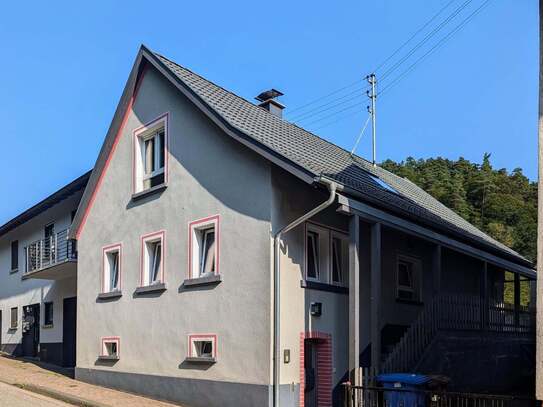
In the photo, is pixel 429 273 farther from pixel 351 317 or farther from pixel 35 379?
pixel 35 379

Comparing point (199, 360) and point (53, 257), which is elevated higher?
point (53, 257)

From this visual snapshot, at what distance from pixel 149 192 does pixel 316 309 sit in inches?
207

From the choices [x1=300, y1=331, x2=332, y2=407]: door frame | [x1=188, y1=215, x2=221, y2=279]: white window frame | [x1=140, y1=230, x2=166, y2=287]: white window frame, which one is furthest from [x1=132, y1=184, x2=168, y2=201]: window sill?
[x1=300, y1=331, x2=332, y2=407]: door frame

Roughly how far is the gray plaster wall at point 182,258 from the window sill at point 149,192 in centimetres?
15

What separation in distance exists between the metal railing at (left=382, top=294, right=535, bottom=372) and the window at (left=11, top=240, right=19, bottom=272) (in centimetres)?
1867

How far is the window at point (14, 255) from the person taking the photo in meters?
26.1

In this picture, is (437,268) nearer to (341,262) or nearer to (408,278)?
(341,262)

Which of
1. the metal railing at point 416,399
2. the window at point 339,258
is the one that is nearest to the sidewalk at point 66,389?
the window at point 339,258

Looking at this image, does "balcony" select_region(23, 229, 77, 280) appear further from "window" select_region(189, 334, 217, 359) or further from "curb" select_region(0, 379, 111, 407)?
"window" select_region(189, 334, 217, 359)

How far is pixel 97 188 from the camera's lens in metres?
17.6

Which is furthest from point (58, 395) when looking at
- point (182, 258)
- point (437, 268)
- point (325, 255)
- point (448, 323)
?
point (437, 268)

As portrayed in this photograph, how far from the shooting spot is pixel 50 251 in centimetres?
2111

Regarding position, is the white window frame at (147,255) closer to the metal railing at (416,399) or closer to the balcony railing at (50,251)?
the balcony railing at (50,251)

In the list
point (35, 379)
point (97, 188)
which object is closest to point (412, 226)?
point (97, 188)
